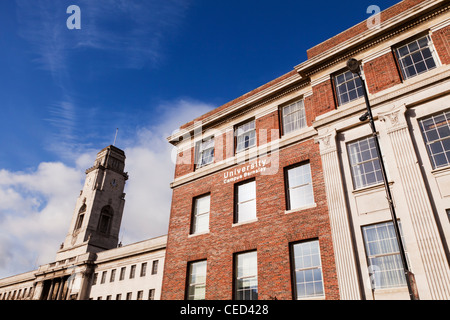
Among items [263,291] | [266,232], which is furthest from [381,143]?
[263,291]

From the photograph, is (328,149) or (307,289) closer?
(307,289)

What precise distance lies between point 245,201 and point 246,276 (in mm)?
4205


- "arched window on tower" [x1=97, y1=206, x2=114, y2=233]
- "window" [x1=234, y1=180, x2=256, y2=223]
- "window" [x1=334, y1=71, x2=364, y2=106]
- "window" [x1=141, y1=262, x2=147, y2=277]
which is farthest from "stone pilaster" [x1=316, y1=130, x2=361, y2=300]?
"arched window on tower" [x1=97, y1=206, x2=114, y2=233]

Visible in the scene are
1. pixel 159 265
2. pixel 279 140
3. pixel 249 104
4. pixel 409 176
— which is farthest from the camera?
pixel 159 265

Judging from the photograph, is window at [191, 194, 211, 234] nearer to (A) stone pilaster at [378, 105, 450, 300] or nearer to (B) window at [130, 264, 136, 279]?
(A) stone pilaster at [378, 105, 450, 300]

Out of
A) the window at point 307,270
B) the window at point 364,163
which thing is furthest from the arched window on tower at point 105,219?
the window at point 364,163

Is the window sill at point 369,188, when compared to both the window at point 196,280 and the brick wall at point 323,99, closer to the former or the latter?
the brick wall at point 323,99

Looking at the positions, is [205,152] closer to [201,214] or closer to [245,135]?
[245,135]

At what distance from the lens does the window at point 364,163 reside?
14258mm

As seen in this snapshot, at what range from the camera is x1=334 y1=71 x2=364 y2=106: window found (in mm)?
16547

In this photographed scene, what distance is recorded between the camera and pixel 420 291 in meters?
11.1

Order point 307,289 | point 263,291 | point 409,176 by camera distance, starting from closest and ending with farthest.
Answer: point 409,176 < point 307,289 < point 263,291

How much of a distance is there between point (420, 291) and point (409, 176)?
14.5ft

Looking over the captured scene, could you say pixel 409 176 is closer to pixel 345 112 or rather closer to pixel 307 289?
pixel 345 112
